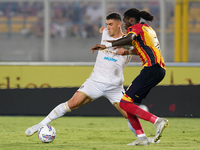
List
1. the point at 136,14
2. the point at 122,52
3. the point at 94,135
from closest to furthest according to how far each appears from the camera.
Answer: the point at 136,14
the point at 122,52
the point at 94,135

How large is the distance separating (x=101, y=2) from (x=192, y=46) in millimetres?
2460

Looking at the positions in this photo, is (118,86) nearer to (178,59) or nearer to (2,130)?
(2,130)

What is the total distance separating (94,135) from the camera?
6520 mm

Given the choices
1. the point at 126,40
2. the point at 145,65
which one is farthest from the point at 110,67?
the point at 126,40

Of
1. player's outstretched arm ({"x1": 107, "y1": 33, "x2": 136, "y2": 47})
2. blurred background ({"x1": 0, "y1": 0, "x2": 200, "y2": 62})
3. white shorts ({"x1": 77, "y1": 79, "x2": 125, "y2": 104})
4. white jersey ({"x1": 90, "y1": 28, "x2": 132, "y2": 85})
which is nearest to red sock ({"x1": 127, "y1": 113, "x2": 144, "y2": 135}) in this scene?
white shorts ({"x1": 77, "y1": 79, "x2": 125, "y2": 104})

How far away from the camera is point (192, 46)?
1012 centimetres

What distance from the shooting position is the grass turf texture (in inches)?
206

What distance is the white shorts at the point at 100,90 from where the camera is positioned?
5664mm

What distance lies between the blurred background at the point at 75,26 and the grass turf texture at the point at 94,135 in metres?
1.95

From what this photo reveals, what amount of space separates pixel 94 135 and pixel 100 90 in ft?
3.61

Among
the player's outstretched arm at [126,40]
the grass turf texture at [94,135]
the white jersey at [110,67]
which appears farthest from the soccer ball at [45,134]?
the player's outstretched arm at [126,40]

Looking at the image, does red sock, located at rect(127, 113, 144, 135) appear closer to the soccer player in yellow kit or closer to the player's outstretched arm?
the soccer player in yellow kit

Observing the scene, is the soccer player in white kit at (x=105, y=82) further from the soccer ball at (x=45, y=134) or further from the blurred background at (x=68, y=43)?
the blurred background at (x=68, y=43)

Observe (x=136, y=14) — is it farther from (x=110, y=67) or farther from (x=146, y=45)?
(x=110, y=67)
